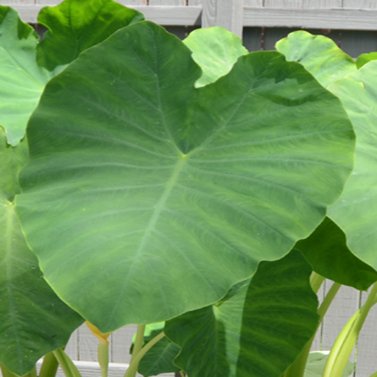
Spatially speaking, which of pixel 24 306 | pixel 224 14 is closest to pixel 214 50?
pixel 24 306

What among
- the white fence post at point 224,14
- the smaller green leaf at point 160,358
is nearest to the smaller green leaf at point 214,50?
the smaller green leaf at point 160,358

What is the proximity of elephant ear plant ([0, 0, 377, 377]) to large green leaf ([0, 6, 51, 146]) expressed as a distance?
143 millimetres

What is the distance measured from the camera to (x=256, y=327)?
1123mm

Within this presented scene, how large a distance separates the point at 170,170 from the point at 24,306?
27 centimetres

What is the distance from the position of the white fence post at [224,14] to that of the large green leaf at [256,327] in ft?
5.00

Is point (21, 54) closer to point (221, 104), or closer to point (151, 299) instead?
point (221, 104)

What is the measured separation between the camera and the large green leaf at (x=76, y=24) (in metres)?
1.29

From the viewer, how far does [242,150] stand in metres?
0.94

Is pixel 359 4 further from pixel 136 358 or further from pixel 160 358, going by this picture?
pixel 136 358

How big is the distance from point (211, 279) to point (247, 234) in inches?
3.0

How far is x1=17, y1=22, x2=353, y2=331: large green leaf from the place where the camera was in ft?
2.61

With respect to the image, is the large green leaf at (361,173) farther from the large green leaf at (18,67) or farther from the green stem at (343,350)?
the large green leaf at (18,67)

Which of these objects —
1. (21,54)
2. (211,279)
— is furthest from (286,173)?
(21,54)

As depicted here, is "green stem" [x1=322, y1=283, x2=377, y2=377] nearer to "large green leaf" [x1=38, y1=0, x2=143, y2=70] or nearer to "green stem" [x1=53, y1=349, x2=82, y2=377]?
"green stem" [x1=53, y1=349, x2=82, y2=377]
